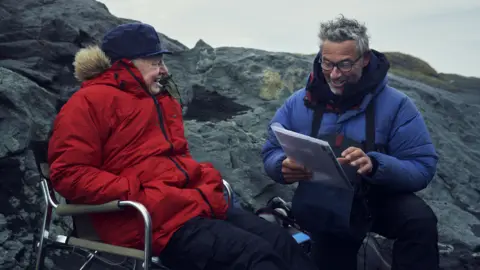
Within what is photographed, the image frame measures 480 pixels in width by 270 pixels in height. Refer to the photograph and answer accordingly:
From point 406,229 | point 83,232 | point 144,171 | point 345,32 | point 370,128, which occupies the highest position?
point 345,32

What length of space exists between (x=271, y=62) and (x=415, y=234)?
16.7 ft

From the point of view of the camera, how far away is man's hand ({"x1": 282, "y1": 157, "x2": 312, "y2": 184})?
3693 millimetres

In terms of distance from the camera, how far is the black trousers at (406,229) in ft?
11.6

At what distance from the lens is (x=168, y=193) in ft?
11.2

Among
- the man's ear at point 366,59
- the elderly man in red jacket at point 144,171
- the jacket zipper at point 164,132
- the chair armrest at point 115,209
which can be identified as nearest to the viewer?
the chair armrest at point 115,209

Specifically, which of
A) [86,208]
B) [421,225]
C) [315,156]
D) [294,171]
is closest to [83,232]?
[86,208]

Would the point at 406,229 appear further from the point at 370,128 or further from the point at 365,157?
the point at 370,128

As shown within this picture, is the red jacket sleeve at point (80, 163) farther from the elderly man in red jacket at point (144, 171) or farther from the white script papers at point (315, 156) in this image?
the white script papers at point (315, 156)

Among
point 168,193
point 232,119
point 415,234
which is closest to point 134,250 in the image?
point 168,193

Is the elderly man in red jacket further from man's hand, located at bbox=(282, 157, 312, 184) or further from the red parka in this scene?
Answer: man's hand, located at bbox=(282, 157, 312, 184)

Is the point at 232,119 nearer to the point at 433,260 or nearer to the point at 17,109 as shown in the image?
the point at 17,109

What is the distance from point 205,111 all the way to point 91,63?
3.53 m

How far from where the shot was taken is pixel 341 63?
388 centimetres

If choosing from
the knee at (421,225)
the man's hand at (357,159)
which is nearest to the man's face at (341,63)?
the man's hand at (357,159)
